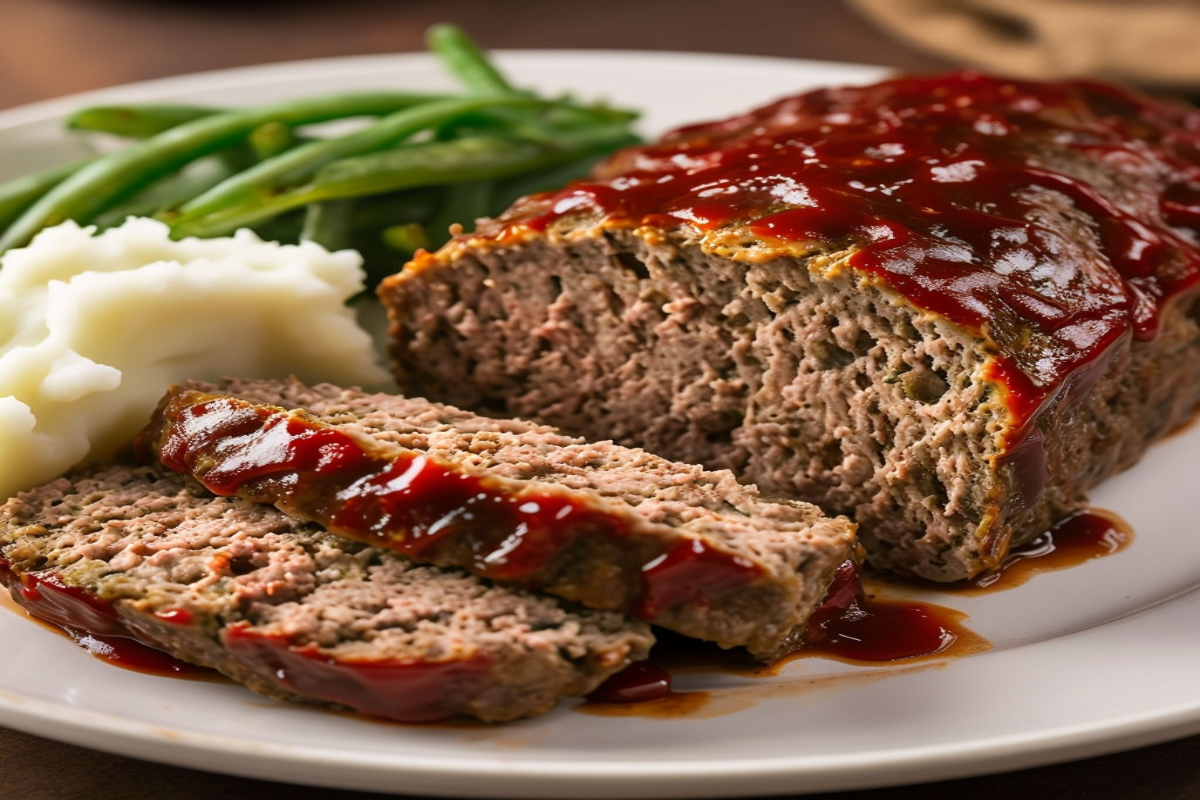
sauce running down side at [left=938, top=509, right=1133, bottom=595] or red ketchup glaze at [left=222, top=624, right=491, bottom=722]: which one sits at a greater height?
red ketchup glaze at [left=222, top=624, right=491, bottom=722]

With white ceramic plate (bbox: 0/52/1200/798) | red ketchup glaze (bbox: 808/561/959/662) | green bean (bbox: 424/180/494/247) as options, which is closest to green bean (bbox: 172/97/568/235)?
green bean (bbox: 424/180/494/247)

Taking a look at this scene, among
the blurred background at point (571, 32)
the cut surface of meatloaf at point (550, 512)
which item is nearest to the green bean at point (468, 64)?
the blurred background at point (571, 32)

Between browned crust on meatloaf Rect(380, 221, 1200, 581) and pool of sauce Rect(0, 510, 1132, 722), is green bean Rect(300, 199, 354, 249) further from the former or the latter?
pool of sauce Rect(0, 510, 1132, 722)

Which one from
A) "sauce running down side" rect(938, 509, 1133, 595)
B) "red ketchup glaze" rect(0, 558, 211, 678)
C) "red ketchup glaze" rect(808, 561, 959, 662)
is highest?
"red ketchup glaze" rect(0, 558, 211, 678)

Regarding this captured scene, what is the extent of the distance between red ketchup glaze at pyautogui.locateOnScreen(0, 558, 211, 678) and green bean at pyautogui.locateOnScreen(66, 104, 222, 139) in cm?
345

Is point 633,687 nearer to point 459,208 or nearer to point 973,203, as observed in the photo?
point 973,203

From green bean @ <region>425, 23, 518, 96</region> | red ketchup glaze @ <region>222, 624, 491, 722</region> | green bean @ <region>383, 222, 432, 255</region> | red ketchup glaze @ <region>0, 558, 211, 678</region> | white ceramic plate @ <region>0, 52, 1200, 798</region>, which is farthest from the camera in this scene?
green bean @ <region>425, 23, 518, 96</region>

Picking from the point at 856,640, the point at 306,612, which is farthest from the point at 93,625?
the point at 856,640

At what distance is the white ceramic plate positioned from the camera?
10.0 feet

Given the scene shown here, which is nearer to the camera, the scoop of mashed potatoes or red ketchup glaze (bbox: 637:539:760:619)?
red ketchup glaze (bbox: 637:539:760:619)

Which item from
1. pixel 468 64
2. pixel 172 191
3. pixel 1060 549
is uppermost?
pixel 468 64

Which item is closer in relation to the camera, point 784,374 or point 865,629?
point 865,629

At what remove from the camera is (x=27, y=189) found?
622cm

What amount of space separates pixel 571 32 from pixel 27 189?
17.7 ft
